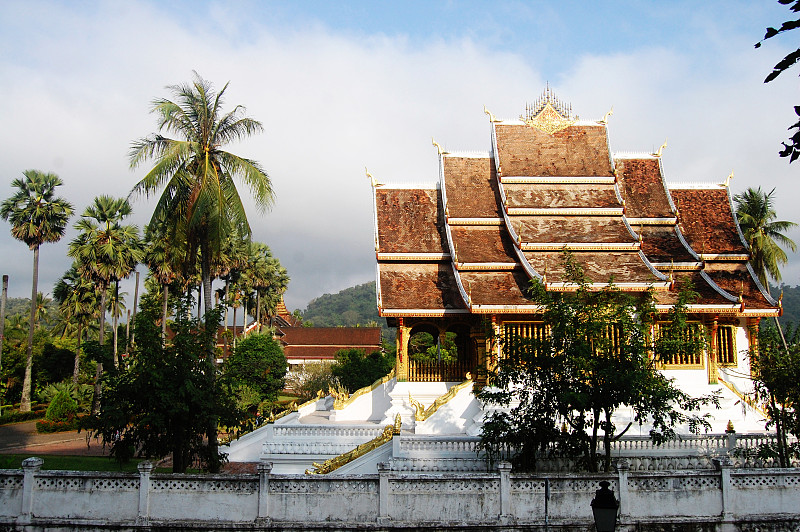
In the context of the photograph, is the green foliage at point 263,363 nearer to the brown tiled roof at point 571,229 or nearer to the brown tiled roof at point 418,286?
the brown tiled roof at point 418,286

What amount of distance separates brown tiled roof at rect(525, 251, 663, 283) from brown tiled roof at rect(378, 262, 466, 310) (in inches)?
111

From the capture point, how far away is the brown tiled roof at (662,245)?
925 inches

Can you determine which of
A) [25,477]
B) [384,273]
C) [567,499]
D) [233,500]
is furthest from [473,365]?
[25,477]

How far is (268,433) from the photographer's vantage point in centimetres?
2141

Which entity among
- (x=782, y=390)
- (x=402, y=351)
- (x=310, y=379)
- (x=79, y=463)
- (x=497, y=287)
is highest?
(x=497, y=287)

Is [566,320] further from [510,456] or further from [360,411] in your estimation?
[360,411]

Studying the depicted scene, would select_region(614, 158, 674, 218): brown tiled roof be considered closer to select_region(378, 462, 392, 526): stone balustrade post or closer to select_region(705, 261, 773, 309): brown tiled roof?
select_region(705, 261, 773, 309): brown tiled roof

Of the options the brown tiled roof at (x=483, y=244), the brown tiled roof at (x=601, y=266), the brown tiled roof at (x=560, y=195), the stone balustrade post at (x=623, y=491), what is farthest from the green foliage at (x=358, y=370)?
the stone balustrade post at (x=623, y=491)

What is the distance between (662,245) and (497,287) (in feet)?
21.4

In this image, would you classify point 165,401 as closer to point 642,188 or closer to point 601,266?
point 601,266

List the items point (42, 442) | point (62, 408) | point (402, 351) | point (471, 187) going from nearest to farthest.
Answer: point (402, 351) < point (471, 187) < point (42, 442) < point (62, 408)

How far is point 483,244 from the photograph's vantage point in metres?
23.9

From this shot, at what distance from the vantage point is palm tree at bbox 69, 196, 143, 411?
37031 millimetres

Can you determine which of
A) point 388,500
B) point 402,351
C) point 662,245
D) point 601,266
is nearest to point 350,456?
point 388,500
